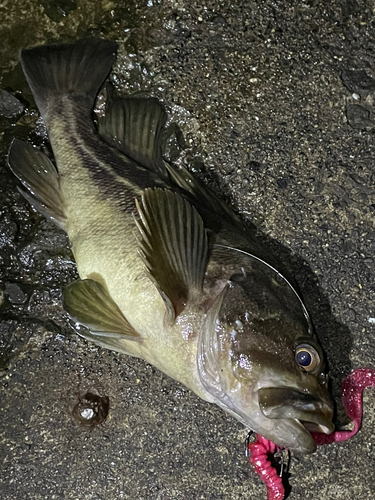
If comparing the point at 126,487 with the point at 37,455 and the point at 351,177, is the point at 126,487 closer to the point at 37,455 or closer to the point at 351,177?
the point at 37,455

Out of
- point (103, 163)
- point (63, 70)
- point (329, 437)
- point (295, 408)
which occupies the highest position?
point (63, 70)

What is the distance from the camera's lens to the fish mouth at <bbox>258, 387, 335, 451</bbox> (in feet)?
6.75

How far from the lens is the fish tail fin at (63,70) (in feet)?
9.70

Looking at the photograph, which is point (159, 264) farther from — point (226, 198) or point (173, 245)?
point (226, 198)

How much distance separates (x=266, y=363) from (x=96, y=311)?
2.71 ft

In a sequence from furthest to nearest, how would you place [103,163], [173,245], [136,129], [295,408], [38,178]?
[136,129]
[38,178]
[103,163]
[173,245]
[295,408]

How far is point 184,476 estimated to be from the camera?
2.90 m

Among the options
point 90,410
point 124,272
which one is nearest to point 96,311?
point 124,272

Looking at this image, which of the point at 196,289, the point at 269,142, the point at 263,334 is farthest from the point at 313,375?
the point at 269,142

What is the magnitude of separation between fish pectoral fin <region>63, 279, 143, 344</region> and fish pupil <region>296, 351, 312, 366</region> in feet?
2.37

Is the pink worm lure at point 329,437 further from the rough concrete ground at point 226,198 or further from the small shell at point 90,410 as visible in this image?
the small shell at point 90,410

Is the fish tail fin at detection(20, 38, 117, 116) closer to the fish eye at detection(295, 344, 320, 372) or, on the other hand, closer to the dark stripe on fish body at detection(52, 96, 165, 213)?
the dark stripe on fish body at detection(52, 96, 165, 213)

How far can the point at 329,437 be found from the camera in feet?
9.49

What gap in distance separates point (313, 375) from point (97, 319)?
3.24 ft
